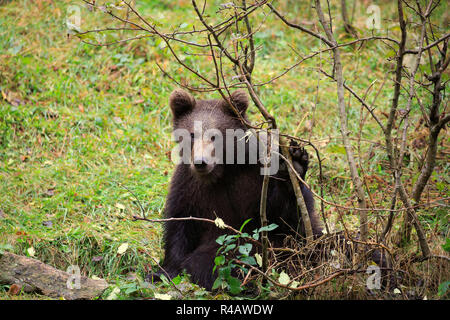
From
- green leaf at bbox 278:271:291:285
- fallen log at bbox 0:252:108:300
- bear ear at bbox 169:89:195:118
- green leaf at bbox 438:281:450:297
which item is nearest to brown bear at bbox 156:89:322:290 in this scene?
bear ear at bbox 169:89:195:118

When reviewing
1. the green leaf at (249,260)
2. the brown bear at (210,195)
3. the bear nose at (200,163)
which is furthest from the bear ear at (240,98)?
the green leaf at (249,260)

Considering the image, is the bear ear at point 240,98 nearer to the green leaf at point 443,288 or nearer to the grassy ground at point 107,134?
the grassy ground at point 107,134

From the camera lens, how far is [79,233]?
577 cm

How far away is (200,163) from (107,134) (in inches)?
139

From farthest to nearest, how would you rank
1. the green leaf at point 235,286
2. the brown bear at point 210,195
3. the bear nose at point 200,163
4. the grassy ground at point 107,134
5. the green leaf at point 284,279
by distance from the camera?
1. the grassy ground at point 107,134
2. the brown bear at point 210,195
3. the bear nose at point 200,163
4. the green leaf at point 235,286
5. the green leaf at point 284,279

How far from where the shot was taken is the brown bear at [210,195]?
4840 millimetres

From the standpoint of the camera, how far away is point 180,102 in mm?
5215

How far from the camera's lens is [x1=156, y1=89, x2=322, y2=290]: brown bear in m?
4.84

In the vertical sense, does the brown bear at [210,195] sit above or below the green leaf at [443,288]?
above

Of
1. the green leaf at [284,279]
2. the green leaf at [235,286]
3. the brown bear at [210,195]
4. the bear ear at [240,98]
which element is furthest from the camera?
the bear ear at [240,98]

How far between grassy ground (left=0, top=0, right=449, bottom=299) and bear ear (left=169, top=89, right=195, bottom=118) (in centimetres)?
106

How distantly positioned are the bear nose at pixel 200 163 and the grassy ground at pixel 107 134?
96cm
